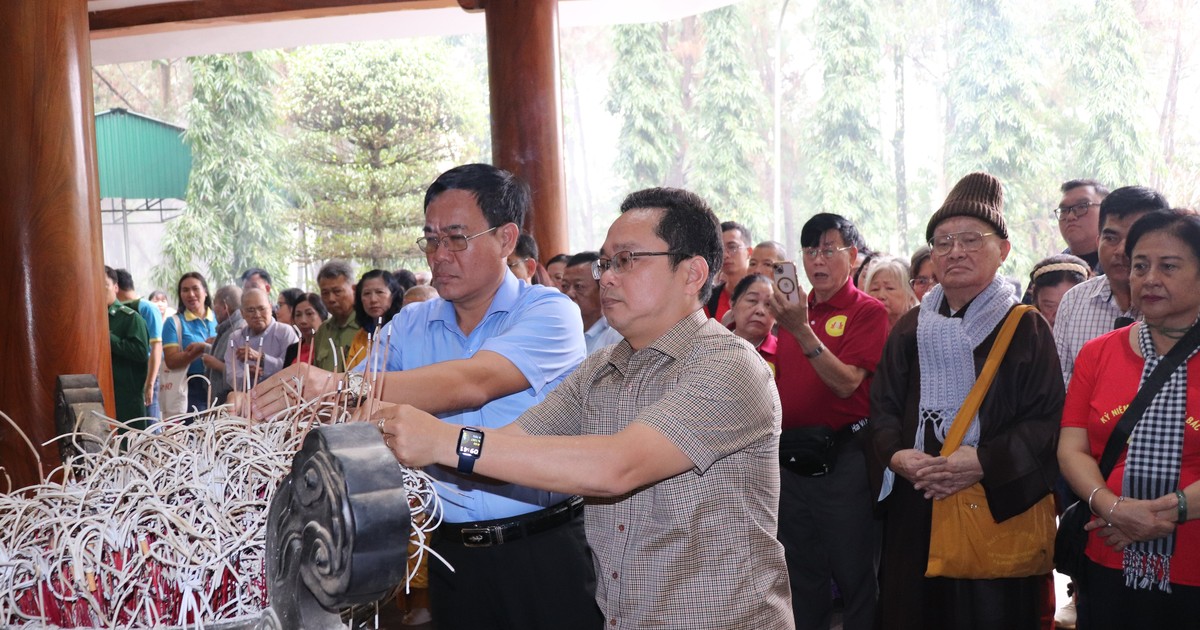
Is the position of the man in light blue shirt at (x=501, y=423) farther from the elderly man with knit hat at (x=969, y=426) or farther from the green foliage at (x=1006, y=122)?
the green foliage at (x=1006, y=122)

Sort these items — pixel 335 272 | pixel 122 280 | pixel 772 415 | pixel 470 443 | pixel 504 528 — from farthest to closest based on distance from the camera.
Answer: pixel 122 280, pixel 335 272, pixel 504 528, pixel 772 415, pixel 470 443

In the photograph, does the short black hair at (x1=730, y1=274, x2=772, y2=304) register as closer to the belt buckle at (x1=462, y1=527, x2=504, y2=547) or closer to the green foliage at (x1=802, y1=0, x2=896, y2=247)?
the belt buckle at (x1=462, y1=527, x2=504, y2=547)

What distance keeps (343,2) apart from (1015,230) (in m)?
11.2

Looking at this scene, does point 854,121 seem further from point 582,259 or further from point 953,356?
point 953,356

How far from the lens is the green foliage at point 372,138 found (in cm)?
1641

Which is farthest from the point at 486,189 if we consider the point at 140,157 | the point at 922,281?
the point at 140,157

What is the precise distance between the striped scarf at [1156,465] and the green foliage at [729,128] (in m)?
14.6

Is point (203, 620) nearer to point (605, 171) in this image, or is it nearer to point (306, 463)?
point (306, 463)

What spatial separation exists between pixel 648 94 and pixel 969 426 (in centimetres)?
1555

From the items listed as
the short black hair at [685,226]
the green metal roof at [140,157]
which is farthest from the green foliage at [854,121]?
the short black hair at [685,226]

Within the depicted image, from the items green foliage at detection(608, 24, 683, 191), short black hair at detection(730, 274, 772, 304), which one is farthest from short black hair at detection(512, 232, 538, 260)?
green foliage at detection(608, 24, 683, 191)

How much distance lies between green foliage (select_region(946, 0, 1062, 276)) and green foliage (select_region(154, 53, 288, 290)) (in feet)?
36.7

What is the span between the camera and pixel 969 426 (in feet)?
8.34

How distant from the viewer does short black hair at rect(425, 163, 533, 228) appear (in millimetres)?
1939
